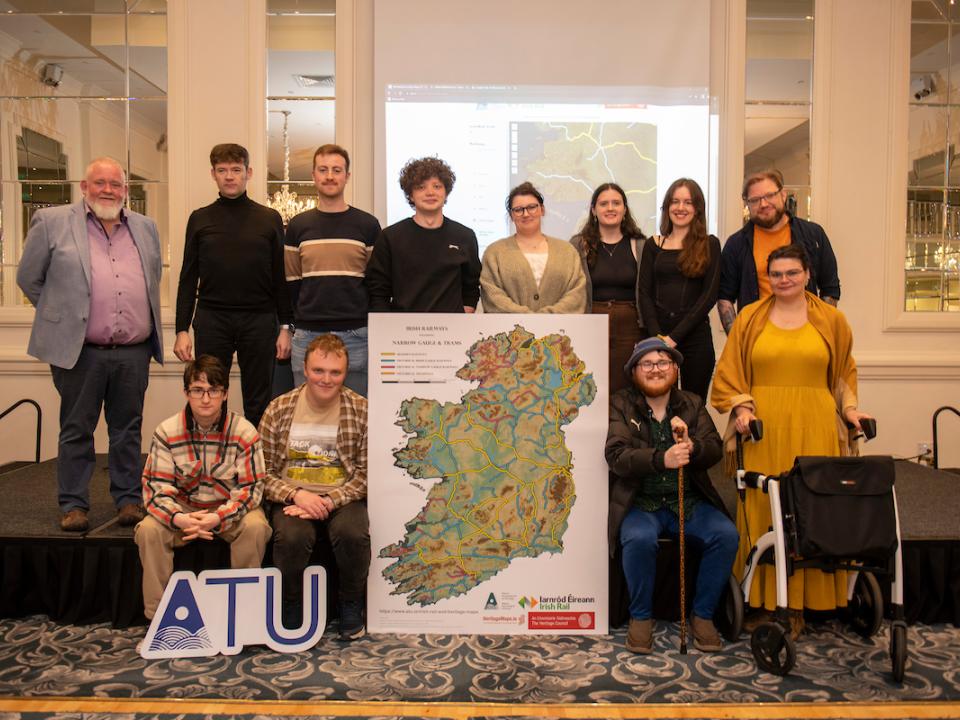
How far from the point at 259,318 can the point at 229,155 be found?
744mm

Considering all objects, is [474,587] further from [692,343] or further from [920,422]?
[920,422]

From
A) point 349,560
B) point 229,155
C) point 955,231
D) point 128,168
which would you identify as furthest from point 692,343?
point 128,168

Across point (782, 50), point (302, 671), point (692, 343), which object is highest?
point (782, 50)

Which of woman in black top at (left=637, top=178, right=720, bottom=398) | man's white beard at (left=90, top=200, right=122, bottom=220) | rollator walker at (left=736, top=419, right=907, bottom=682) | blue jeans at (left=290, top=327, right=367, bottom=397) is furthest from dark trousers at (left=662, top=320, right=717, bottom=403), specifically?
man's white beard at (left=90, top=200, right=122, bottom=220)

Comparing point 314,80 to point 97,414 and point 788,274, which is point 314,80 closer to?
point 97,414

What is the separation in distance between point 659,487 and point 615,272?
1.03 metres

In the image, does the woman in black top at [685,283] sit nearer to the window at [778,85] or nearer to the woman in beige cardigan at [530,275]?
the woman in beige cardigan at [530,275]

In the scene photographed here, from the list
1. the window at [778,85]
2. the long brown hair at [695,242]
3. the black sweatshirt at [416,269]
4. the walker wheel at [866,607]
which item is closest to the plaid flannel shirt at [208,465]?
the black sweatshirt at [416,269]

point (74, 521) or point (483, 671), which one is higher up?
point (74, 521)

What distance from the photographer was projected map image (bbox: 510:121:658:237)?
16.0ft

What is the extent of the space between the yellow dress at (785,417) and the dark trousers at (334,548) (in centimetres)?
146

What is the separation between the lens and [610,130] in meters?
4.88

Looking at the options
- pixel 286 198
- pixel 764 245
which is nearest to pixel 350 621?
pixel 764 245

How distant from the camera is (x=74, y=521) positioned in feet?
10.2
